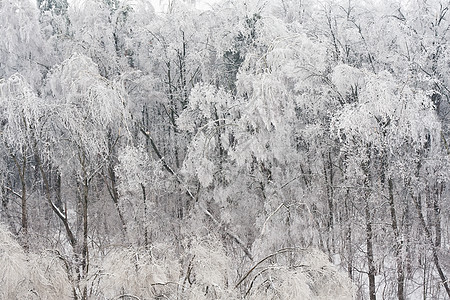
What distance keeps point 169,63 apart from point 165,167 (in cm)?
315

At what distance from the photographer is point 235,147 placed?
35.4 feet

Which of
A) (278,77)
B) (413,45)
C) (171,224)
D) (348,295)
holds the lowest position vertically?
(171,224)

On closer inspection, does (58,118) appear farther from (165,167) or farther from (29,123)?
(165,167)

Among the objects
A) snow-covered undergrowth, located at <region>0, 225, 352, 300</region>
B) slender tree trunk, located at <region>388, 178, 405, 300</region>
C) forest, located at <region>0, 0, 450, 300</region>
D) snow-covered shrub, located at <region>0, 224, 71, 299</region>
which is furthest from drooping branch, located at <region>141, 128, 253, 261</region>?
snow-covered shrub, located at <region>0, 224, 71, 299</region>

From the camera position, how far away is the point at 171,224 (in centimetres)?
1145

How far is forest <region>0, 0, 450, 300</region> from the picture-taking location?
6.90 meters

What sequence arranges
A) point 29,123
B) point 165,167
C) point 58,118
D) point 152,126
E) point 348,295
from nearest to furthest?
point 348,295, point 29,123, point 58,118, point 165,167, point 152,126

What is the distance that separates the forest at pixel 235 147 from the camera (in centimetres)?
690

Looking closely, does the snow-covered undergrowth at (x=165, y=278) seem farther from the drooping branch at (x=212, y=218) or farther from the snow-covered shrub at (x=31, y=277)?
the drooping branch at (x=212, y=218)

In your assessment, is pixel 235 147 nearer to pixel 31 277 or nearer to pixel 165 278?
pixel 165 278

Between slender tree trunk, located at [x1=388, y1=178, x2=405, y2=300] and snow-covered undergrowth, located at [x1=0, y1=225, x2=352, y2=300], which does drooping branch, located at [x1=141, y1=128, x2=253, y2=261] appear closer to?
slender tree trunk, located at [x1=388, y1=178, x2=405, y2=300]

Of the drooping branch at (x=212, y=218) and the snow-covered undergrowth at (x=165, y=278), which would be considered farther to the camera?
the drooping branch at (x=212, y=218)

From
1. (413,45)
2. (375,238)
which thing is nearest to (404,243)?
(375,238)

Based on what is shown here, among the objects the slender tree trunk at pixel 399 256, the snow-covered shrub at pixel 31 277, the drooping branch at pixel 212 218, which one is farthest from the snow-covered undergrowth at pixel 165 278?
the drooping branch at pixel 212 218
